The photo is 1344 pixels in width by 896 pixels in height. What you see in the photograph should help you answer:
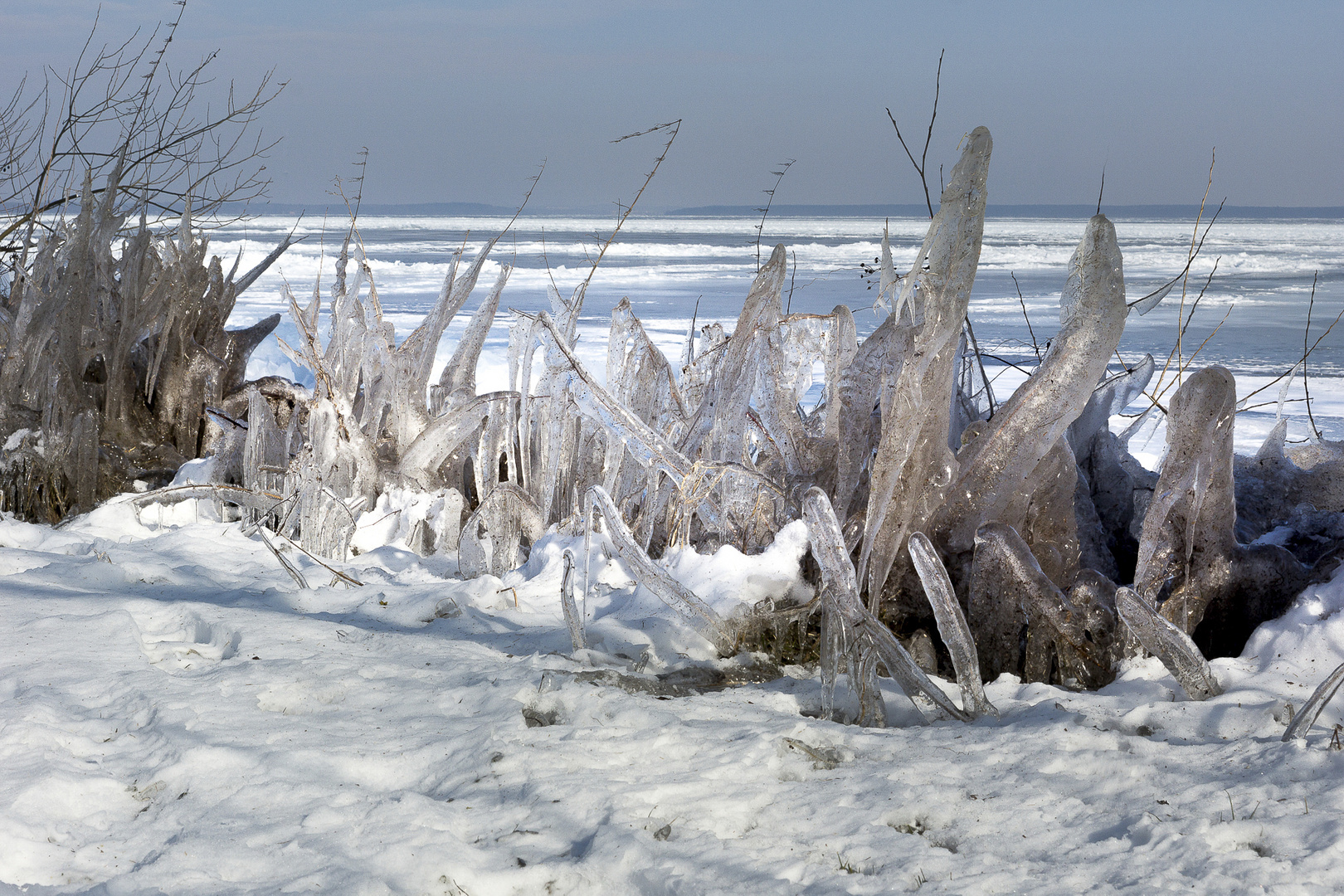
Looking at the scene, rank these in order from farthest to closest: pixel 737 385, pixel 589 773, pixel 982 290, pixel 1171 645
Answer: pixel 982 290
pixel 737 385
pixel 1171 645
pixel 589 773

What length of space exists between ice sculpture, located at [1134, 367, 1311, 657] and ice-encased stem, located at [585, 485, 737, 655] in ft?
2.80

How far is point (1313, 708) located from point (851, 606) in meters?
0.69

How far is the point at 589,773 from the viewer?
1327mm

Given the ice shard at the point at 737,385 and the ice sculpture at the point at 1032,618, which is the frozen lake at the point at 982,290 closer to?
the ice shard at the point at 737,385

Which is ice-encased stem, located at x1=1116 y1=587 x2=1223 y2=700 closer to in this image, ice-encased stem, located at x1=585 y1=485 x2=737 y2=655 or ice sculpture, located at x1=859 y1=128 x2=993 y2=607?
ice sculpture, located at x1=859 y1=128 x2=993 y2=607

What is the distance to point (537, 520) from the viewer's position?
2760mm

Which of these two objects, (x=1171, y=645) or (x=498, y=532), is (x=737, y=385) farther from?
(x=1171, y=645)

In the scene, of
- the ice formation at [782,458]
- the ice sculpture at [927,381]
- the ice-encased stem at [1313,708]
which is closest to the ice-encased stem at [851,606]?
the ice formation at [782,458]

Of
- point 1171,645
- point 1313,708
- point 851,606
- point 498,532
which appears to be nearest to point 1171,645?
point 1171,645

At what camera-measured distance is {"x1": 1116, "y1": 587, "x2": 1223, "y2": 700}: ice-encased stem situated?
1535 mm

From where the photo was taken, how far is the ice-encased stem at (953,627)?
1575mm

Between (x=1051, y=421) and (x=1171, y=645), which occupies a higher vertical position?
(x=1051, y=421)

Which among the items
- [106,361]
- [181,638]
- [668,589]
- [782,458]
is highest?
[106,361]

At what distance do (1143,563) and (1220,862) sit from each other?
2.92 ft
